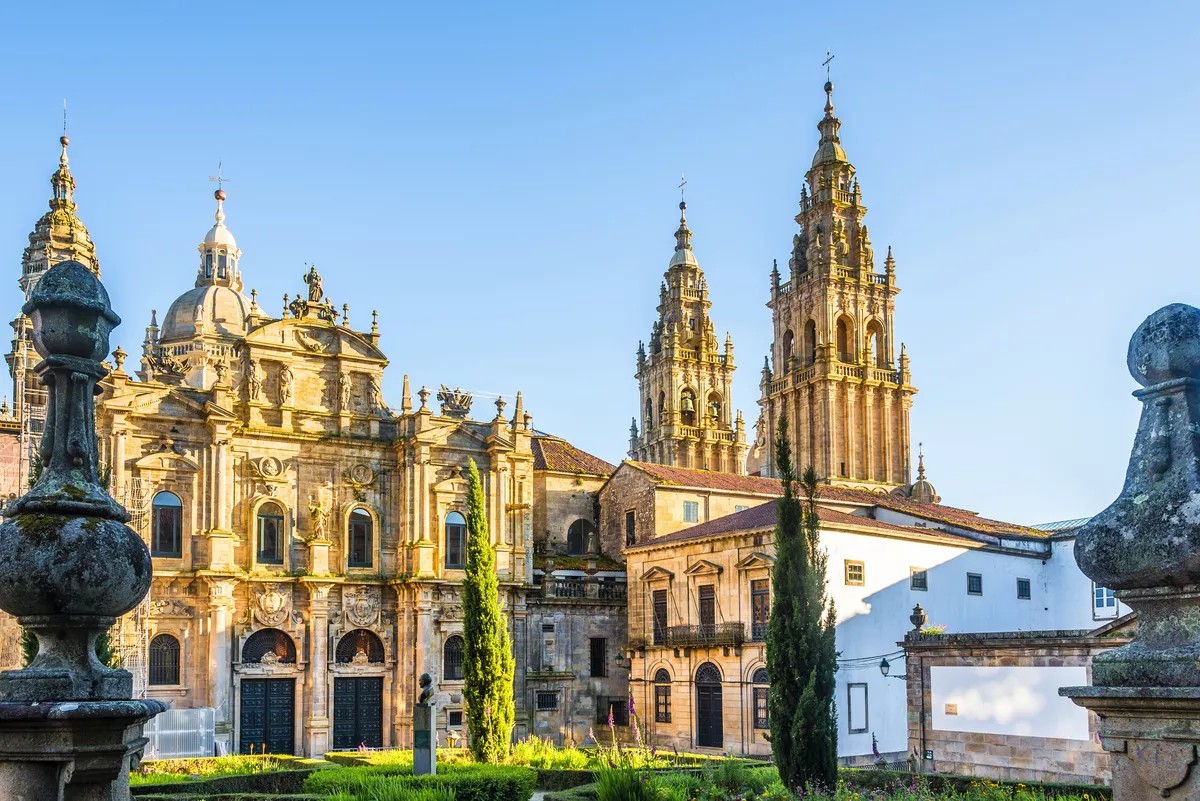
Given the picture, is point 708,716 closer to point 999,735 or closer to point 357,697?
point 357,697

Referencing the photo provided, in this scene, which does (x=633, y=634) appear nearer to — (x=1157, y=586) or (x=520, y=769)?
(x=520, y=769)

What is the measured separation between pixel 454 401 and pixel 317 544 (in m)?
7.68

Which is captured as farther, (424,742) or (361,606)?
(361,606)

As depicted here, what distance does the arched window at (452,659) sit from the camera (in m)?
41.0

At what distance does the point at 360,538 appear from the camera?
41.5 meters

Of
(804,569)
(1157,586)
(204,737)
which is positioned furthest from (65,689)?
(204,737)

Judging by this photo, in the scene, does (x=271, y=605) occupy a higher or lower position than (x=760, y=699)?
higher

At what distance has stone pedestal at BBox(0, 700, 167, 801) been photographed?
6328 mm

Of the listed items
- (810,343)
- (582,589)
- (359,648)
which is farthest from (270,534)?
(810,343)

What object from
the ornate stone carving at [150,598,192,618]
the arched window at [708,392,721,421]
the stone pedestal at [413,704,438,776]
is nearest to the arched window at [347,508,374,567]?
the ornate stone carving at [150,598,192,618]

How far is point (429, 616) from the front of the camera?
134 ft

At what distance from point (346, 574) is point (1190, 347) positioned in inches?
1467

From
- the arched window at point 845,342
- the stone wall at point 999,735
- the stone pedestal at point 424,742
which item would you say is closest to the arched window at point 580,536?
the stone wall at point 999,735

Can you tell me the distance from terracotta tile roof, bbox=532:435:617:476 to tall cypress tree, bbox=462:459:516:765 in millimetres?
16013
